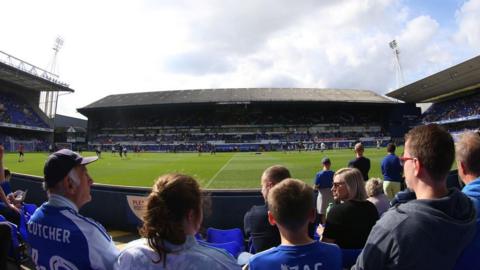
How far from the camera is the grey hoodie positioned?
6.41ft

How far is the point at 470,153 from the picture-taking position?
2900mm

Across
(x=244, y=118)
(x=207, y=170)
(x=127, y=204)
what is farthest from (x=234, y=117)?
(x=127, y=204)

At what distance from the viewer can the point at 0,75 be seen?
59.0 meters

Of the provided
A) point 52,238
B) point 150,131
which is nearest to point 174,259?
point 52,238

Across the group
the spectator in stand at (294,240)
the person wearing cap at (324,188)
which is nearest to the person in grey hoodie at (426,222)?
the spectator in stand at (294,240)

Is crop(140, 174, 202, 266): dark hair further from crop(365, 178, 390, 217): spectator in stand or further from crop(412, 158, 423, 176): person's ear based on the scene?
crop(365, 178, 390, 217): spectator in stand

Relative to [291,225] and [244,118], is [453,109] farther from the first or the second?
[291,225]

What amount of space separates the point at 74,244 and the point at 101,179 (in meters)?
19.0

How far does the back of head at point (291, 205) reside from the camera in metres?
2.30

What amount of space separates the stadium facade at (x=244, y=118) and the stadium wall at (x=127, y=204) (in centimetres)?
5380

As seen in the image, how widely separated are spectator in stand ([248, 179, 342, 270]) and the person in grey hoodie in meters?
0.27

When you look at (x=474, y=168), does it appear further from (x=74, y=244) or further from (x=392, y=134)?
(x=392, y=134)

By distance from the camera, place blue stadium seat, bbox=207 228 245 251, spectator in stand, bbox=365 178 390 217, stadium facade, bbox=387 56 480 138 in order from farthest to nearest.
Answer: stadium facade, bbox=387 56 480 138 < spectator in stand, bbox=365 178 390 217 < blue stadium seat, bbox=207 228 245 251

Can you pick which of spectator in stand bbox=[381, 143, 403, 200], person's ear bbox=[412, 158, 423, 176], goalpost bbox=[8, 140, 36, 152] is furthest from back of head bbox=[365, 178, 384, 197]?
goalpost bbox=[8, 140, 36, 152]
